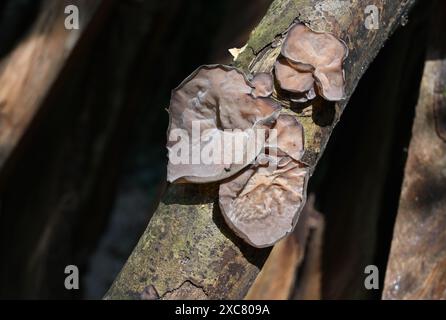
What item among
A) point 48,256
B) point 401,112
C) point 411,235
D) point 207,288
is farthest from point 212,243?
point 48,256

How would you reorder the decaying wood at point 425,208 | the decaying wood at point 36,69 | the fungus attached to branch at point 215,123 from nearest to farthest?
the fungus attached to branch at point 215,123, the decaying wood at point 425,208, the decaying wood at point 36,69

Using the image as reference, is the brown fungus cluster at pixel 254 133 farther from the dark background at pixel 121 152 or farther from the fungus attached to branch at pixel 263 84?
the dark background at pixel 121 152

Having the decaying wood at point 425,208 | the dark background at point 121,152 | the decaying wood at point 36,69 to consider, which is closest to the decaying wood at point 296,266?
the dark background at point 121,152

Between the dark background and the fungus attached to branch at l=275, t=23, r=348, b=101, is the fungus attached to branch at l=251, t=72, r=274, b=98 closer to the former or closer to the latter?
the fungus attached to branch at l=275, t=23, r=348, b=101

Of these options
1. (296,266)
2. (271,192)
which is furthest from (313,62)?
(296,266)

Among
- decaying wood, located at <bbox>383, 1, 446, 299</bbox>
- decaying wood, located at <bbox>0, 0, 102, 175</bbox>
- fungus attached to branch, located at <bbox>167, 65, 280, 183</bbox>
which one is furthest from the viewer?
decaying wood, located at <bbox>0, 0, 102, 175</bbox>

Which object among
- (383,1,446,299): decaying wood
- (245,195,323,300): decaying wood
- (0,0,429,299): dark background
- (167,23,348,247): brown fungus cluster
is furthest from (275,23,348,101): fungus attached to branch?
(245,195,323,300): decaying wood

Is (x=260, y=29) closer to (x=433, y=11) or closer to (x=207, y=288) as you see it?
(x=207, y=288)
